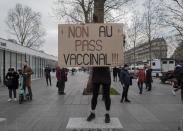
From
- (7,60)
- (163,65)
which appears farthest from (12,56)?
(163,65)

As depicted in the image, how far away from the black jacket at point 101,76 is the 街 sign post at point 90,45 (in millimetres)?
172

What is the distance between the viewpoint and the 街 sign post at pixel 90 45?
16.9ft

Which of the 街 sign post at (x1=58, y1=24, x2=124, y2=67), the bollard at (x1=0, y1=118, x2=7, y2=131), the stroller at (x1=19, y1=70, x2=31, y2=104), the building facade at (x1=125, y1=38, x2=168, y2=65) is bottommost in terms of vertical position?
the bollard at (x1=0, y1=118, x2=7, y2=131)

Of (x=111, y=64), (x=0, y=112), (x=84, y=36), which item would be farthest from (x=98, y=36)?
(x=0, y=112)

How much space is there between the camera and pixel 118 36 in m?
5.28

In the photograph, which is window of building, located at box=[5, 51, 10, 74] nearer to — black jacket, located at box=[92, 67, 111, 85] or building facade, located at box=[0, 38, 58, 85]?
building facade, located at box=[0, 38, 58, 85]

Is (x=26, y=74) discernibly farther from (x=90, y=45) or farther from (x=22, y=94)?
(x=90, y=45)

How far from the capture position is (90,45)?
17.1ft

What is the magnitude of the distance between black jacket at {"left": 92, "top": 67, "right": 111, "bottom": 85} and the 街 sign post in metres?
0.17

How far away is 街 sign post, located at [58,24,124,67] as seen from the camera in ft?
16.9

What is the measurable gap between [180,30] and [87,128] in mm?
21616

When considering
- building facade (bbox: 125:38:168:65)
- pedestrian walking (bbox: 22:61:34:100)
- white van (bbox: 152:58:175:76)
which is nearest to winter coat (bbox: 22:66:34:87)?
pedestrian walking (bbox: 22:61:34:100)

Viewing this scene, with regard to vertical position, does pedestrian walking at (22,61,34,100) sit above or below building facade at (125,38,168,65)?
below

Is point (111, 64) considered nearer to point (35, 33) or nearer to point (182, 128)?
point (182, 128)
